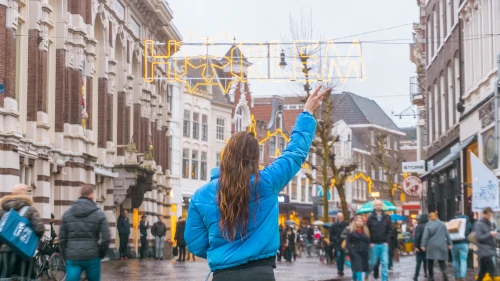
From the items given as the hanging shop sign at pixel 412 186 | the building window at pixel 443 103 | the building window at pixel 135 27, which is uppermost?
the building window at pixel 135 27

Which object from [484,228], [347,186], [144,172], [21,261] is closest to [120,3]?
[144,172]

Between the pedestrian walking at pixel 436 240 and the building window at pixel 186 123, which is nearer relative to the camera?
the pedestrian walking at pixel 436 240

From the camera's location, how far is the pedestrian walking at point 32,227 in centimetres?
1361

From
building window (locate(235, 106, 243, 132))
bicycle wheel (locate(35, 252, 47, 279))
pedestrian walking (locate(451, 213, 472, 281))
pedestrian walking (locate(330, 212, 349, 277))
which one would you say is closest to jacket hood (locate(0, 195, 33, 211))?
bicycle wheel (locate(35, 252, 47, 279))

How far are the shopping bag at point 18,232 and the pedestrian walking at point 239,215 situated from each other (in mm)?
8225

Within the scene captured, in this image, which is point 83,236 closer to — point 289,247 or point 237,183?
point 237,183

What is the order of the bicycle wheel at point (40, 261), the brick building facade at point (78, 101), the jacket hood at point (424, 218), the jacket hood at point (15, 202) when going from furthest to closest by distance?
the brick building facade at point (78, 101) < the bicycle wheel at point (40, 261) < the jacket hood at point (424, 218) < the jacket hood at point (15, 202)

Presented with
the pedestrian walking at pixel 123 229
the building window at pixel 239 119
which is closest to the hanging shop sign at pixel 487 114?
the pedestrian walking at pixel 123 229

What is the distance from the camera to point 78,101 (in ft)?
114

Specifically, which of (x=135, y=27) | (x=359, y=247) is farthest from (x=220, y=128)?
(x=359, y=247)

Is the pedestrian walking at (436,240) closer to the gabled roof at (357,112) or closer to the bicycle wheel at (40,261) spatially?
the bicycle wheel at (40,261)

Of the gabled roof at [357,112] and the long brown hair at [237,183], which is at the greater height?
the gabled roof at [357,112]

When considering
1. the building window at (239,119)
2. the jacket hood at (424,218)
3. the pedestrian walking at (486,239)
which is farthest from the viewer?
the building window at (239,119)

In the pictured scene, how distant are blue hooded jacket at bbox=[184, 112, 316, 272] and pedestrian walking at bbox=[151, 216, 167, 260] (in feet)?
117
